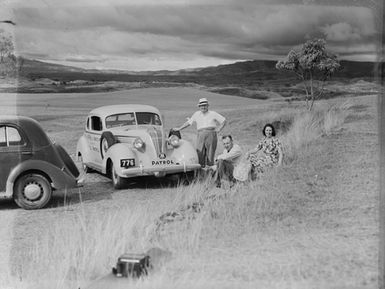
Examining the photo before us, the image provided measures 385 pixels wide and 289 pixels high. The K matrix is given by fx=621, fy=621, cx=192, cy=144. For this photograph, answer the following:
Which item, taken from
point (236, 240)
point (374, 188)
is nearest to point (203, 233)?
point (236, 240)

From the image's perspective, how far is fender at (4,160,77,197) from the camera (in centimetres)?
368

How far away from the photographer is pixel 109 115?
441 cm

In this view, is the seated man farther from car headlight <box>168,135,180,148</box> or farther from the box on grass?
the box on grass

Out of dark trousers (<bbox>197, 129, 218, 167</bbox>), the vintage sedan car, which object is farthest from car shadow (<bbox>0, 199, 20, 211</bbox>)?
dark trousers (<bbox>197, 129, 218, 167</bbox>)

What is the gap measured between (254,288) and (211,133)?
1648 mm

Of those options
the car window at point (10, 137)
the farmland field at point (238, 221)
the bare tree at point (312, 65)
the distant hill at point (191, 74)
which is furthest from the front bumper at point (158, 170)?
the bare tree at point (312, 65)

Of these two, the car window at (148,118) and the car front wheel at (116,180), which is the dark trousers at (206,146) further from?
the car front wheel at (116,180)

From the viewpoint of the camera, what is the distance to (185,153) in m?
4.29

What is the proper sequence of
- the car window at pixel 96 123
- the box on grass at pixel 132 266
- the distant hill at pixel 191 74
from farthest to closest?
the car window at pixel 96 123
the distant hill at pixel 191 74
the box on grass at pixel 132 266

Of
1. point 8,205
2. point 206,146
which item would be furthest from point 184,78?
point 8,205

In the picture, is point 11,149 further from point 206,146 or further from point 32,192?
point 206,146

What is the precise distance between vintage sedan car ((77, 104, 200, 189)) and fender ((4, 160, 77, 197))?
39 cm

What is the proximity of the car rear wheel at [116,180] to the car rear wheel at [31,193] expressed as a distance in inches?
21.8

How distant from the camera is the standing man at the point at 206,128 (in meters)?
3.79
